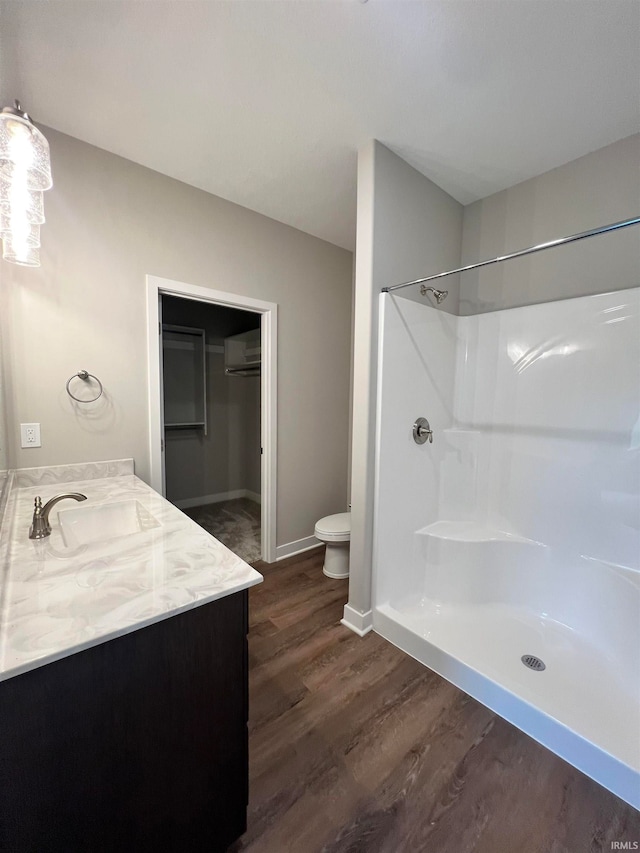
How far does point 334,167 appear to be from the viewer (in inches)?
78.9

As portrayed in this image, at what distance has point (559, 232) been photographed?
203 cm

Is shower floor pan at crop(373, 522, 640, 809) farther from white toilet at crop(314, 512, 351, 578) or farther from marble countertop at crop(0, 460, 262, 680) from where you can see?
marble countertop at crop(0, 460, 262, 680)

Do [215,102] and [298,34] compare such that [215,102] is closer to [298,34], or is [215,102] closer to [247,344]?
[298,34]

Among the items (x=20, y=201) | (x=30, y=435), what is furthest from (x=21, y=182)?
(x=30, y=435)

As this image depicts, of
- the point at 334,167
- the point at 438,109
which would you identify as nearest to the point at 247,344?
the point at 334,167

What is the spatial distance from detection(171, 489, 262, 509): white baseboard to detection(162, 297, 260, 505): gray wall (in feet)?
0.09

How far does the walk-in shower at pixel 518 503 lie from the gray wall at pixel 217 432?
2.62 metres

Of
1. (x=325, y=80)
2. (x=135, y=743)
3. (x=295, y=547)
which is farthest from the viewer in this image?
(x=295, y=547)

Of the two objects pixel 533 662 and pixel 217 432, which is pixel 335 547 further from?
pixel 217 432

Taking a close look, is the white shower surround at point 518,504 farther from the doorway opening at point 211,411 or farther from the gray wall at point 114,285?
the doorway opening at point 211,411

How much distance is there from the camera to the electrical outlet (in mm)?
1651

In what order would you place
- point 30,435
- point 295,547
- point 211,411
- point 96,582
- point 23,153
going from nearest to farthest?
point 96,582 < point 23,153 < point 30,435 < point 295,547 < point 211,411

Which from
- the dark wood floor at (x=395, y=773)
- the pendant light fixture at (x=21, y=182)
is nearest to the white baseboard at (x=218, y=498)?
the dark wood floor at (x=395, y=773)

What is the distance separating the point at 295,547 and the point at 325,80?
9.42ft
